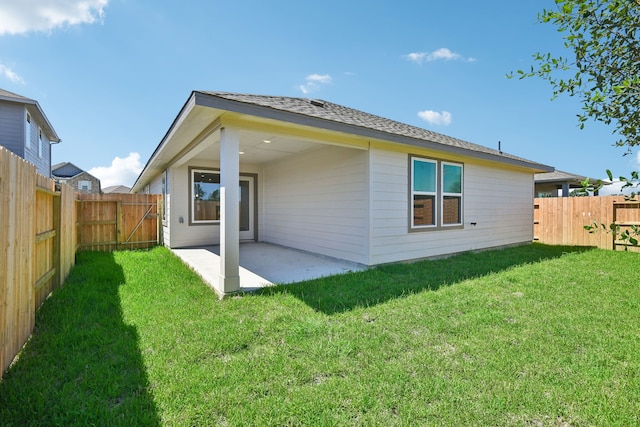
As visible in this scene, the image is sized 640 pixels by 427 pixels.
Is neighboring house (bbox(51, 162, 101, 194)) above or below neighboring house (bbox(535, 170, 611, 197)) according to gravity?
above

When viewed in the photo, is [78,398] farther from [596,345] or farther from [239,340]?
[596,345]

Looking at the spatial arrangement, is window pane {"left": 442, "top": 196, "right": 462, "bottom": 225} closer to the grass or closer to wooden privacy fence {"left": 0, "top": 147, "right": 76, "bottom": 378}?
the grass

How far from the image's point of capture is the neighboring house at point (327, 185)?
433 cm

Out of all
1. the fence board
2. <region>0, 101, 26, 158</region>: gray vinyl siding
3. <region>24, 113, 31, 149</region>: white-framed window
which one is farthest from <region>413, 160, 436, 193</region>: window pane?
<region>24, 113, 31, 149</region>: white-framed window

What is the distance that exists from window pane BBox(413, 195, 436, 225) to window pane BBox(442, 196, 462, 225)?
0.37m

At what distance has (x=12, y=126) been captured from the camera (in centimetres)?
1084

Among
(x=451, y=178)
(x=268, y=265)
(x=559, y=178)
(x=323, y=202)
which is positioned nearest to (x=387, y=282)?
(x=268, y=265)

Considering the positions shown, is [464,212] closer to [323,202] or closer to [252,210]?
[323,202]

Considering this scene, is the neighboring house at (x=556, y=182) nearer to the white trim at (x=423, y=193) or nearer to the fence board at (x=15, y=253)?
the white trim at (x=423, y=193)

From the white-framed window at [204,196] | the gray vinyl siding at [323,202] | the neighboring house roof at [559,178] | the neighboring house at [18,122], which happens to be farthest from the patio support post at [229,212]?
the neighboring house roof at [559,178]

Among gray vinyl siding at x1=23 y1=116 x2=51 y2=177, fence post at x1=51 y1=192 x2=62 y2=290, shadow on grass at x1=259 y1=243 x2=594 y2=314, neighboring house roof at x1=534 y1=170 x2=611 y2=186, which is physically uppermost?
gray vinyl siding at x1=23 y1=116 x2=51 y2=177

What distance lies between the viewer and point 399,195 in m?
6.23

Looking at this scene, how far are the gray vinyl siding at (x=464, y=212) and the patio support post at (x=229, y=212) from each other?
2.66 metres

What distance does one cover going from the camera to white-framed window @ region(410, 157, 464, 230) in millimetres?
6566
